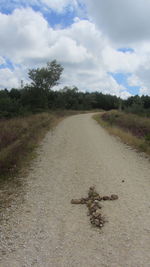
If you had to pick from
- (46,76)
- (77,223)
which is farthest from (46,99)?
(77,223)

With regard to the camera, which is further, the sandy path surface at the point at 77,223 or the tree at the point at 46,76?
the tree at the point at 46,76

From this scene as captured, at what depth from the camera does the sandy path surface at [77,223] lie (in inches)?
98.4

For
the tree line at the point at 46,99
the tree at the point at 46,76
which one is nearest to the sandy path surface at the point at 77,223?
Answer: the tree line at the point at 46,99

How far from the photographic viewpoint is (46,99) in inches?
1391

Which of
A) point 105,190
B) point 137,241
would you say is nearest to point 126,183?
point 105,190

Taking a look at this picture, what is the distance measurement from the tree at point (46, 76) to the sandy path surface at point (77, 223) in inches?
1549

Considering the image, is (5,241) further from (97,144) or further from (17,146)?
(97,144)

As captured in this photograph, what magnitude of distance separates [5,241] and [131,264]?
1.73 metres

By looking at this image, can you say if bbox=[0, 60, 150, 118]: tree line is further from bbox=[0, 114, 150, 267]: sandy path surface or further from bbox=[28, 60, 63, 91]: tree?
bbox=[0, 114, 150, 267]: sandy path surface

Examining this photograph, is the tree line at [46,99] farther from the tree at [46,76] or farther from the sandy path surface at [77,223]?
the sandy path surface at [77,223]

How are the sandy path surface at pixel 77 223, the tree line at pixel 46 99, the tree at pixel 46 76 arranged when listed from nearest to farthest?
the sandy path surface at pixel 77 223
the tree line at pixel 46 99
the tree at pixel 46 76

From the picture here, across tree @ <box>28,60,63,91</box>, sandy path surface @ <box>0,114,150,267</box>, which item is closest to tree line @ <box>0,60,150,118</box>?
tree @ <box>28,60,63,91</box>

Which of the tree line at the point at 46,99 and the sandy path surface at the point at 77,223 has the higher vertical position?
the tree line at the point at 46,99

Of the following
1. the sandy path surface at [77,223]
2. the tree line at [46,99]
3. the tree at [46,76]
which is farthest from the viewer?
the tree at [46,76]
